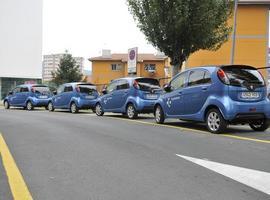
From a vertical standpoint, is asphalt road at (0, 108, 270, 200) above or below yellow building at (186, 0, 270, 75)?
below

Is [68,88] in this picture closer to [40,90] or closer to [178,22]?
[40,90]

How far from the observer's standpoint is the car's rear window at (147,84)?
1683 cm

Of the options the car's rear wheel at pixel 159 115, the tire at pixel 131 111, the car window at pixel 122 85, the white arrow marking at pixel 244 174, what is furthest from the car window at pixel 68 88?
the white arrow marking at pixel 244 174

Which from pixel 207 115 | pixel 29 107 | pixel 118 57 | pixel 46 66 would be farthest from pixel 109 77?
pixel 46 66

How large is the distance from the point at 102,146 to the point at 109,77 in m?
63.5

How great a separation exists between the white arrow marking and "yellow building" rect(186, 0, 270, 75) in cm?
3724

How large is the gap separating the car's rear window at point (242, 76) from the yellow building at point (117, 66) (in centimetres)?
6018

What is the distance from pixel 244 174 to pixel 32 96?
897 inches

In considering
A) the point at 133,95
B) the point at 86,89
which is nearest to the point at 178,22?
the point at 86,89

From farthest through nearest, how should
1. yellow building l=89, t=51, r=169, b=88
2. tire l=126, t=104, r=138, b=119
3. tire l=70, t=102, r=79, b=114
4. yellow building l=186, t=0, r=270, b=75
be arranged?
yellow building l=89, t=51, r=169, b=88 → yellow building l=186, t=0, r=270, b=75 → tire l=70, t=102, r=79, b=114 → tire l=126, t=104, r=138, b=119

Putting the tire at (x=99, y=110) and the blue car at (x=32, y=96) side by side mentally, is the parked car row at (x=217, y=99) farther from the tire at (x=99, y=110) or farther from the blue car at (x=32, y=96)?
the blue car at (x=32, y=96)

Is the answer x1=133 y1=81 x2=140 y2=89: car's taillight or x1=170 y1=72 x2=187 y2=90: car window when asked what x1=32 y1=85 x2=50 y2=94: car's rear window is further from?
x1=170 y1=72 x2=187 y2=90: car window

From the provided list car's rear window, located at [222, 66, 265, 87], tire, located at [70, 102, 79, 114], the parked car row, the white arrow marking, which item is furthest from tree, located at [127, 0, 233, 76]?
the white arrow marking

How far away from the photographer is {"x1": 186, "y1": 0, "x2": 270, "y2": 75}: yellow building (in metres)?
43.9
